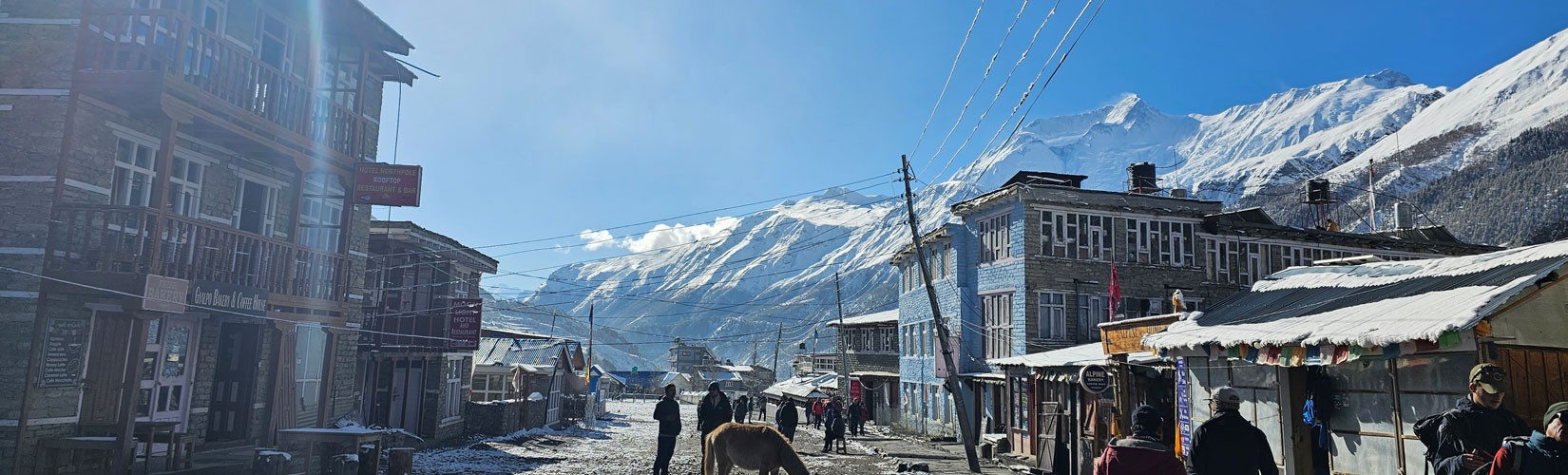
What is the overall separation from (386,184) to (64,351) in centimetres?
700

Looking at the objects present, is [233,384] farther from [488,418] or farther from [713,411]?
[488,418]

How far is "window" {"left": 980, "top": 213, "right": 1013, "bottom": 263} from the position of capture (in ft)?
109

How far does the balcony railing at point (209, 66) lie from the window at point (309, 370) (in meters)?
4.42

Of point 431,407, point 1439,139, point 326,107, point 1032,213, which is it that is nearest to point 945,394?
point 1032,213

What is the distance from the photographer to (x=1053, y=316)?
32.0 meters

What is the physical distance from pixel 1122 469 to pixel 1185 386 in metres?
9.96

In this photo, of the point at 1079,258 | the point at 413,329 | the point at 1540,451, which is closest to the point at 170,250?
the point at 413,329

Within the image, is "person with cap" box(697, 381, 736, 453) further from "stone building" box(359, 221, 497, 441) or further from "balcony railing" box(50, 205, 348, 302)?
"stone building" box(359, 221, 497, 441)

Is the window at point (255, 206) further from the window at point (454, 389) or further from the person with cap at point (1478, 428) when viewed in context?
the person with cap at point (1478, 428)

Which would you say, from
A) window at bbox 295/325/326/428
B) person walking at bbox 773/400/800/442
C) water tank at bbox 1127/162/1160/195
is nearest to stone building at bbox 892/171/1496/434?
water tank at bbox 1127/162/1160/195

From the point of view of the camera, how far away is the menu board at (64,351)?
14438 mm

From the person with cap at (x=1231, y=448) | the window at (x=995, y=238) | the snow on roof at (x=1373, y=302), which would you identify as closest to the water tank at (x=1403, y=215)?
the window at (x=995, y=238)

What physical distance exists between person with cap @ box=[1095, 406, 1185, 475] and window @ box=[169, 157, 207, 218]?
16.8m

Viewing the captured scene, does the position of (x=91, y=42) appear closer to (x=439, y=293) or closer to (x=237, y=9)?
(x=237, y=9)
